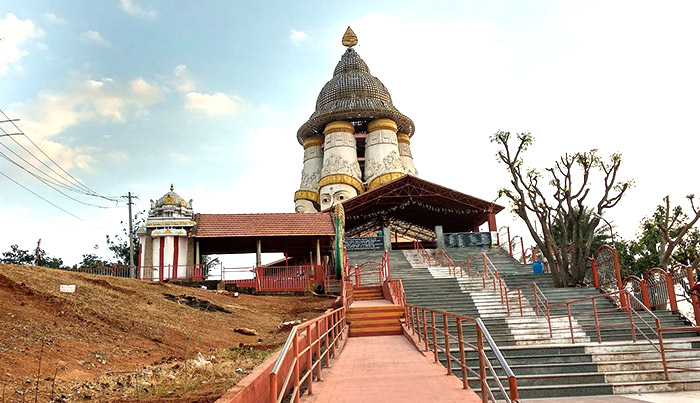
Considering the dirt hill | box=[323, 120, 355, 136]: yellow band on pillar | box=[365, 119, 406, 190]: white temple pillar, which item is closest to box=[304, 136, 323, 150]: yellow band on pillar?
box=[323, 120, 355, 136]: yellow band on pillar

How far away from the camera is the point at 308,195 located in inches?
1617

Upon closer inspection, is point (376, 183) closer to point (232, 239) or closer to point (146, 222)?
point (232, 239)

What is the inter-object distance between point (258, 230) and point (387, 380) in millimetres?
18047

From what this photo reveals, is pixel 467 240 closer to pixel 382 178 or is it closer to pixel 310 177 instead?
pixel 382 178

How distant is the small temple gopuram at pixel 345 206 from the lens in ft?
76.5

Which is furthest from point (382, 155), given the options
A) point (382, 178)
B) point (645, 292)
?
point (645, 292)

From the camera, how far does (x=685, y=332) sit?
39.8 feet

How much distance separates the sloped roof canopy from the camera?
2378cm

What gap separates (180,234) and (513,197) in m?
14.3

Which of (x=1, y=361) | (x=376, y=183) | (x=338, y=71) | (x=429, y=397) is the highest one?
(x=338, y=71)

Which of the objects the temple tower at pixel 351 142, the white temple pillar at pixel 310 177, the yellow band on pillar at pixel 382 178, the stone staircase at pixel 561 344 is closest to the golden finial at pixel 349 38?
the temple tower at pixel 351 142

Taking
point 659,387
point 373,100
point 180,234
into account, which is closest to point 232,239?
point 180,234

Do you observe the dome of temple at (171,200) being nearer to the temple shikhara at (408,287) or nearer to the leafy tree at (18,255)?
the temple shikhara at (408,287)

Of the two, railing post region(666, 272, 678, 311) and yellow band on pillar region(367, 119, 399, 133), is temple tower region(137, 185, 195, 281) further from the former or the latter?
yellow band on pillar region(367, 119, 399, 133)
